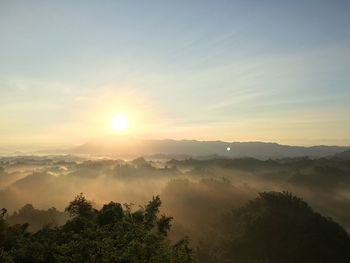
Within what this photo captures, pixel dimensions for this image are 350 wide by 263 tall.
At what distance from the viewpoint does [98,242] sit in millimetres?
33906

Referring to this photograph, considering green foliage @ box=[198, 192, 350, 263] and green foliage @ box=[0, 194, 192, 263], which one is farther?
green foliage @ box=[198, 192, 350, 263]

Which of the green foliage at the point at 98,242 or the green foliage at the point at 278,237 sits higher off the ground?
the green foliage at the point at 98,242

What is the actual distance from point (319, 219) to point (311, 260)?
17536 millimetres

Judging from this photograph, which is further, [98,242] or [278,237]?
[278,237]

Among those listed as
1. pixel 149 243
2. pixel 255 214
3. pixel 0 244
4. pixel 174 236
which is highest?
pixel 149 243

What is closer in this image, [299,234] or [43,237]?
[43,237]

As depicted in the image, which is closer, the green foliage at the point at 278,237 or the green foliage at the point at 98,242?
the green foliage at the point at 98,242

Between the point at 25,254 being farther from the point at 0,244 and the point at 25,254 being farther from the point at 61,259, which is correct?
the point at 0,244

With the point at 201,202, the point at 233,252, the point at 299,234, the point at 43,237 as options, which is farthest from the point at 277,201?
the point at 43,237

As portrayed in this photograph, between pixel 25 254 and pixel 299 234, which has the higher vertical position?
pixel 25 254

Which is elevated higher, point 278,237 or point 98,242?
point 98,242

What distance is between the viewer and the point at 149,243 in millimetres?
34906

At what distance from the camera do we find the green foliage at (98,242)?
33531 mm

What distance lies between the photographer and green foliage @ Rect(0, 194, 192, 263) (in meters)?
33.5
